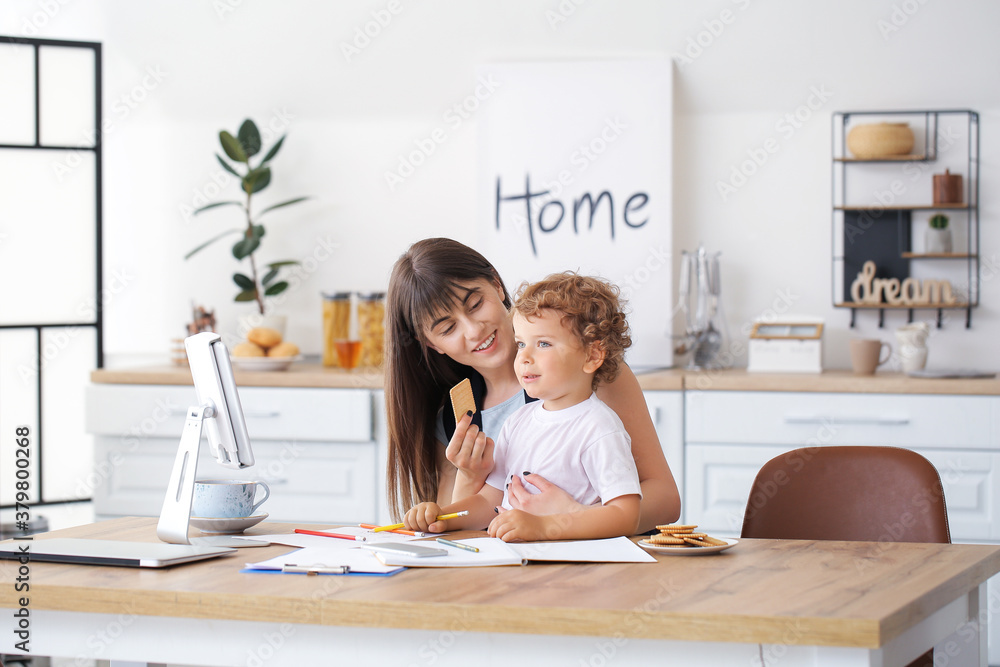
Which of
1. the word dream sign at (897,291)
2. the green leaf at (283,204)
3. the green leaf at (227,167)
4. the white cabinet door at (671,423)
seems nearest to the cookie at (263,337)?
the green leaf at (283,204)

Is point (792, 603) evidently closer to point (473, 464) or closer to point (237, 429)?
point (473, 464)

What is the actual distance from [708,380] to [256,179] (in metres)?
1.73

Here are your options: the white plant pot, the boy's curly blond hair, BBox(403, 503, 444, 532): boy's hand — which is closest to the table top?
BBox(403, 503, 444, 532): boy's hand

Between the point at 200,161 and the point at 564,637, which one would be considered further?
the point at 200,161

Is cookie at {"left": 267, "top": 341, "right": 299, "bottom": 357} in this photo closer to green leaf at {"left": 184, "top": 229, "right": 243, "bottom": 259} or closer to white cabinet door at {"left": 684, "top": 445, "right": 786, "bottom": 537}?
green leaf at {"left": 184, "top": 229, "right": 243, "bottom": 259}

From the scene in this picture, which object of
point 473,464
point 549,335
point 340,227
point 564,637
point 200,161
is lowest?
point 564,637

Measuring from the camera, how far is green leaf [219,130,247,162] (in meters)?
3.39

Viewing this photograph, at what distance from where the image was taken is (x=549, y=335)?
4.91ft

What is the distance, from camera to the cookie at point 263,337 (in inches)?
128

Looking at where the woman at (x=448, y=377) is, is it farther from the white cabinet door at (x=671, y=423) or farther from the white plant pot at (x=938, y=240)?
the white plant pot at (x=938, y=240)

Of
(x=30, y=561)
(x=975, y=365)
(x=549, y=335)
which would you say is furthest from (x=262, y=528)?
(x=975, y=365)

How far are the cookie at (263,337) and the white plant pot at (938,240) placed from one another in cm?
219

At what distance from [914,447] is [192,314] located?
248 cm

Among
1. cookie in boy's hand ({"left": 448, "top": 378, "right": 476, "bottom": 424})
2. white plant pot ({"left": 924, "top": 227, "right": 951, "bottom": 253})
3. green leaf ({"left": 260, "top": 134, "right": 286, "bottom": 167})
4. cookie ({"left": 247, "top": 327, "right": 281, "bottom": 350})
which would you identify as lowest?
cookie in boy's hand ({"left": 448, "top": 378, "right": 476, "bottom": 424})
